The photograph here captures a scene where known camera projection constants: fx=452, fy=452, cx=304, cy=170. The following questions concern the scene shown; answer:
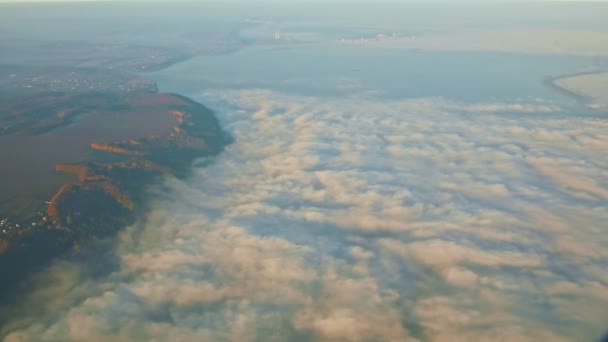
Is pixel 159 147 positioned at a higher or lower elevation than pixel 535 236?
higher

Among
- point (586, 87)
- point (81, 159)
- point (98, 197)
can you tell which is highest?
point (586, 87)

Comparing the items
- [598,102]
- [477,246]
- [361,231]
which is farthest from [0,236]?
[598,102]

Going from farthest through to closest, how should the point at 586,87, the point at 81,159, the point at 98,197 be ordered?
the point at 586,87 → the point at 81,159 → the point at 98,197

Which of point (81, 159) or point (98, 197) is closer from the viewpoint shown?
point (98, 197)

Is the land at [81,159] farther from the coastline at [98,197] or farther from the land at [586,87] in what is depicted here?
the land at [586,87]

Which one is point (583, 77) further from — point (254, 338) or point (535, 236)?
point (254, 338)

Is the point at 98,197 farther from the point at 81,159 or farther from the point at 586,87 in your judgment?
the point at 586,87

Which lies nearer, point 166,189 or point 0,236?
point 0,236

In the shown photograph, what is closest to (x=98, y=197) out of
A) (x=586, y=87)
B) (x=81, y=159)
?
(x=81, y=159)

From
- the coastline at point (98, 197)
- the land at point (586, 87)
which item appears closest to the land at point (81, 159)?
the coastline at point (98, 197)
